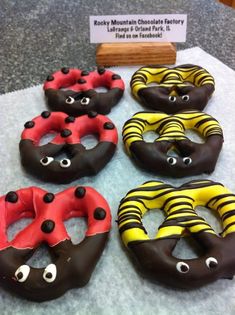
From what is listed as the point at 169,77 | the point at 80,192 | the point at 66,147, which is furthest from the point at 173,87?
the point at 80,192

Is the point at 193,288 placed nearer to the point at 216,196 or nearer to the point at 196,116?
the point at 216,196

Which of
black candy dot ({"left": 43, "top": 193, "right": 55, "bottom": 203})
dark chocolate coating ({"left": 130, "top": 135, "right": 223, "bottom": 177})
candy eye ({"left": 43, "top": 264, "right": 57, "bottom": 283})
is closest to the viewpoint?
candy eye ({"left": 43, "top": 264, "right": 57, "bottom": 283})

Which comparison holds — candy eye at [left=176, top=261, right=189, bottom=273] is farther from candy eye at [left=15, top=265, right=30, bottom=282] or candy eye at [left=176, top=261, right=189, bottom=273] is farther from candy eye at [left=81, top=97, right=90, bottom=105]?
candy eye at [left=81, top=97, right=90, bottom=105]

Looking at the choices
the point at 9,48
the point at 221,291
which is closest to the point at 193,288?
the point at 221,291

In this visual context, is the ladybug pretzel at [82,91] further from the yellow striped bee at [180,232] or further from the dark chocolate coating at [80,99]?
the yellow striped bee at [180,232]

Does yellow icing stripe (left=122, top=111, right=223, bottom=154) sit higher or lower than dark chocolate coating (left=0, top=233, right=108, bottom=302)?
higher

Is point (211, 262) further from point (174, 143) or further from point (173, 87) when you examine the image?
point (173, 87)

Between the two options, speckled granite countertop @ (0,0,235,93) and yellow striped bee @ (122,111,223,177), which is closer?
yellow striped bee @ (122,111,223,177)

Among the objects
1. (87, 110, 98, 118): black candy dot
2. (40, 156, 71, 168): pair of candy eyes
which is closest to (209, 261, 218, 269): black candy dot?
(40, 156, 71, 168): pair of candy eyes
